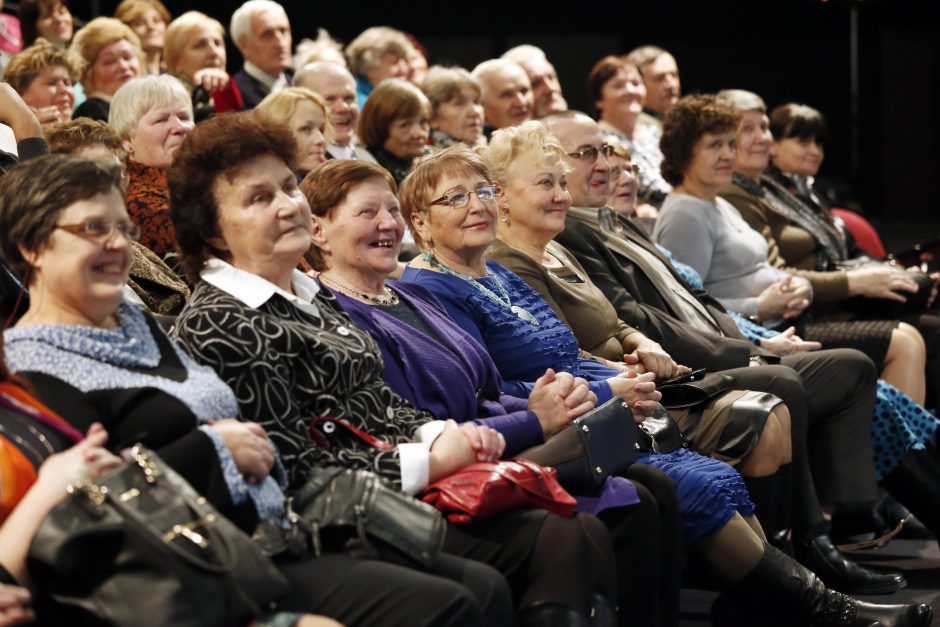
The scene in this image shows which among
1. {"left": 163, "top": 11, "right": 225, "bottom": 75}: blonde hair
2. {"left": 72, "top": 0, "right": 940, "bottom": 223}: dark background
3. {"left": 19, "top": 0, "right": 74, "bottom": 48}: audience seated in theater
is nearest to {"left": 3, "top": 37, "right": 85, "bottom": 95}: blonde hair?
{"left": 19, "top": 0, "right": 74, "bottom": 48}: audience seated in theater

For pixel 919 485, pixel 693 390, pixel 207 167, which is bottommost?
pixel 919 485

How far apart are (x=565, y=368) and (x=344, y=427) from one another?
3.49 feet

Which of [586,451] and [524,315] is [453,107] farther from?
[586,451]

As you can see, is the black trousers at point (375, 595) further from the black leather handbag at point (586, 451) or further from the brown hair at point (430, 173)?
the brown hair at point (430, 173)

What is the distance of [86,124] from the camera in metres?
3.61

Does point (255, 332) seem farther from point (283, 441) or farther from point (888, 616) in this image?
point (888, 616)

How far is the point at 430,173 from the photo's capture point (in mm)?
3471

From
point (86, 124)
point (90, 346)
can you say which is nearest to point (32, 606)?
point (90, 346)

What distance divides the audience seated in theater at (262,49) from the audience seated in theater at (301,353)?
11.8 ft

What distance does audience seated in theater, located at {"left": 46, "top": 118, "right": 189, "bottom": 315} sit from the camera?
329 centimetres

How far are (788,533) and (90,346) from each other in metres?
2.28

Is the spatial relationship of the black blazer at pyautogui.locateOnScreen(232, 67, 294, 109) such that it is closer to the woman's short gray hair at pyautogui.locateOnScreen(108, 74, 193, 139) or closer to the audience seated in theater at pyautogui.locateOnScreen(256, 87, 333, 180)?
the audience seated in theater at pyautogui.locateOnScreen(256, 87, 333, 180)

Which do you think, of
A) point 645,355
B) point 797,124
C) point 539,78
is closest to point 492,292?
point 645,355

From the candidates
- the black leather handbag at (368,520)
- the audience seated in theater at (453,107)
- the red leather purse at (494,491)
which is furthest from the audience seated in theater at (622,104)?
the black leather handbag at (368,520)
